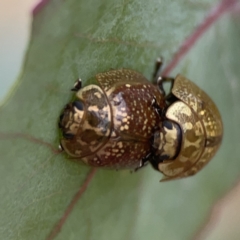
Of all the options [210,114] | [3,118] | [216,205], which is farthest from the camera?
[216,205]

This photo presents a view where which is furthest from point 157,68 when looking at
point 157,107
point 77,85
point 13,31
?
point 13,31

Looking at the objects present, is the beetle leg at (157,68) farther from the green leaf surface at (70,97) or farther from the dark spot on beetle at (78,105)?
the dark spot on beetle at (78,105)

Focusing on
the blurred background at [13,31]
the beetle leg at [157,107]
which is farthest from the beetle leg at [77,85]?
the blurred background at [13,31]

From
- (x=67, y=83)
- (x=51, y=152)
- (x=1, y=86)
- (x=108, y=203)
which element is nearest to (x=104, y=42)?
(x=67, y=83)

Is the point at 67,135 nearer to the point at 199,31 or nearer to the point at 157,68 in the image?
the point at 157,68

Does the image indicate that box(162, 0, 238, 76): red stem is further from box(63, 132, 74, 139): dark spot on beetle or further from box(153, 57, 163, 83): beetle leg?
box(63, 132, 74, 139): dark spot on beetle

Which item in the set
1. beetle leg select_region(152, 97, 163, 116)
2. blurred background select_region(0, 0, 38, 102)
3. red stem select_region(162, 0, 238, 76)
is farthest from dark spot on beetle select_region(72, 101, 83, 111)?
blurred background select_region(0, 0, 38, 102)

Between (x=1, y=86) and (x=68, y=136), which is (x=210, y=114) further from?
(x=1, y=86)
